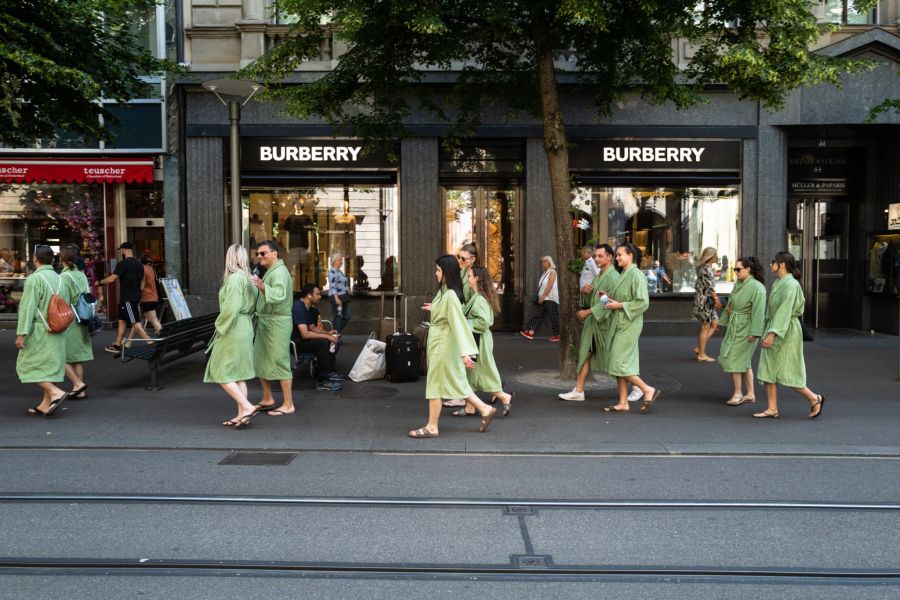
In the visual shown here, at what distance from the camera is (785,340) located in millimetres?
8266

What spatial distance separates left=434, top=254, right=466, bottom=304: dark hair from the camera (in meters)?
7.25

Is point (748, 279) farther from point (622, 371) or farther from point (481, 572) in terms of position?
point (481, 572)

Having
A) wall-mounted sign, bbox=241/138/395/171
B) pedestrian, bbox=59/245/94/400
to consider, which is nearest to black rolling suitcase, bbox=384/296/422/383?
pedestrian, bbox=59/245/94/400

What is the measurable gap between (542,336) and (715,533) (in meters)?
10.5

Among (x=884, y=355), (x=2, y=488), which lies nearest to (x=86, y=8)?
(x=2, y=488)

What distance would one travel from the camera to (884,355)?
508 inches

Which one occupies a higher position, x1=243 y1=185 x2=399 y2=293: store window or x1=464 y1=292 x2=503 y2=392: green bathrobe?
x1=243 y1=185 x2=399 y2=293: store window

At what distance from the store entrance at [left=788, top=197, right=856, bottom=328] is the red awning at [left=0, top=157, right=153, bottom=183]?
1343 cm

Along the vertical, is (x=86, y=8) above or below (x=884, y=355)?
above

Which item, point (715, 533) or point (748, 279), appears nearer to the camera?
point (715, 533)

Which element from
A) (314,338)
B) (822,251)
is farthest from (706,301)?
(314,338)

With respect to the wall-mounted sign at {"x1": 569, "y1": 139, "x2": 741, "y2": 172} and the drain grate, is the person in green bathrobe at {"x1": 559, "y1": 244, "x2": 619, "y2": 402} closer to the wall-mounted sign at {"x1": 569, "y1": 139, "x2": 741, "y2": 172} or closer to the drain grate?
the drain grate

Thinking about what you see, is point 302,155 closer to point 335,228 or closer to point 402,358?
point 335,228

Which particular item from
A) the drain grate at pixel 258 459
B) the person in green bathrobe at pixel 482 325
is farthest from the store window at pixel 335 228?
the drain grate at pixel 258 459
